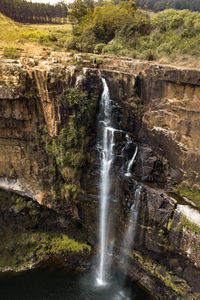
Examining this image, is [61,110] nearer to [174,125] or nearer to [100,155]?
[100,155]

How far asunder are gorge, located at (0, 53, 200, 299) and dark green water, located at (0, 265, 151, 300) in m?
0.65

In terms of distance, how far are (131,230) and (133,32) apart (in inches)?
626

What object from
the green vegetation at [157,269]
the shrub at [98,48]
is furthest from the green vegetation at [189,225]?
the shrub at [98,48]

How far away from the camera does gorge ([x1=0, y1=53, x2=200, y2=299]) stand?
11086mm

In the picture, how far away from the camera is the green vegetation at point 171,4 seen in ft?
110

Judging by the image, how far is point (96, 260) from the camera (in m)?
14.7

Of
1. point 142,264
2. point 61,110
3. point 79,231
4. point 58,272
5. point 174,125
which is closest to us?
point 174,125

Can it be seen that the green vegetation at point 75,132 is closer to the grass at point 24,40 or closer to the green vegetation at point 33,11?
the grass at point 24,40

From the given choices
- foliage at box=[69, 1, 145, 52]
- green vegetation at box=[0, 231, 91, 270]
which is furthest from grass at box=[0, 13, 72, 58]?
green vegetation at box=[0, 231, 91, 270]

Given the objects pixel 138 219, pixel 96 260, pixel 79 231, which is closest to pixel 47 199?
pixel 79 231

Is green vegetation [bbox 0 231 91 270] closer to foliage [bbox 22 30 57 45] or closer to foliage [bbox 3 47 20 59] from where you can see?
foliage [bbox 3 47 20 59]

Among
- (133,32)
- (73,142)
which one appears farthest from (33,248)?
(133,32)

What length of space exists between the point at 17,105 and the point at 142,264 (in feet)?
43.1

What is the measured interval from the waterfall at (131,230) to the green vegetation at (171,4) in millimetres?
34894
